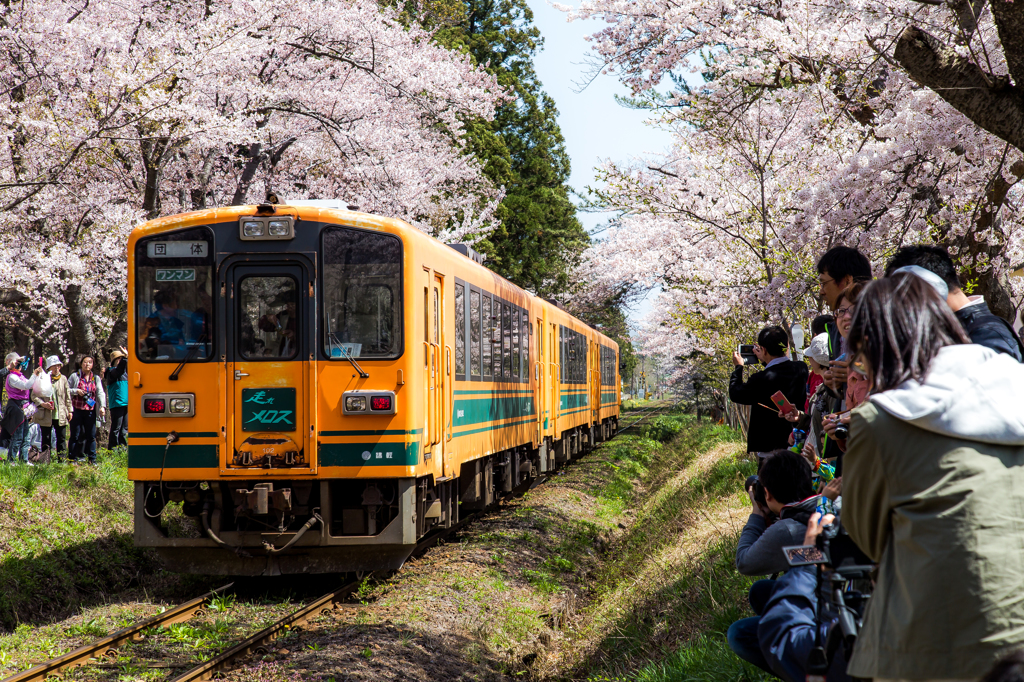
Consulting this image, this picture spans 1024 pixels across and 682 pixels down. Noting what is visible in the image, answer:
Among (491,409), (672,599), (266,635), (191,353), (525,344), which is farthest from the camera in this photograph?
(525,344)

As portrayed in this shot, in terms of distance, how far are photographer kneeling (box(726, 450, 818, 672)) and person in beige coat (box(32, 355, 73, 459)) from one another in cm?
1025

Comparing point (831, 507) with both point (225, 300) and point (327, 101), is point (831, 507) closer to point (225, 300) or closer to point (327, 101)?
point (225, 300)

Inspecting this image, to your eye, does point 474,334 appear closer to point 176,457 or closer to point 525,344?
point 525,344

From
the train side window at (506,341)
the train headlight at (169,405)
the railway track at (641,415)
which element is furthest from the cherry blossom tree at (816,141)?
the railway track at (641,415)

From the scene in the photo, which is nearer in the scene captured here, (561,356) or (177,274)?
(177,274)

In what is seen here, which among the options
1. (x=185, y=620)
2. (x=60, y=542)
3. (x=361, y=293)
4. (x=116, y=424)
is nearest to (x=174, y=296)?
(x=361, y=293)

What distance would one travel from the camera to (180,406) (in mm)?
6871

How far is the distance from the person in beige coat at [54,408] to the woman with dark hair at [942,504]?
37.0 feet

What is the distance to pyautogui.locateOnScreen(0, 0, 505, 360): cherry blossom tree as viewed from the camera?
10703 millimetres

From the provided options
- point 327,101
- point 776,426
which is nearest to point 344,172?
point 327,101

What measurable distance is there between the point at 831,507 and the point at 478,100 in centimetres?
1638

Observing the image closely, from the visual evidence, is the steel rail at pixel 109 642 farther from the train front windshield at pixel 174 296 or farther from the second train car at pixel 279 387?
the train front windshield at pixel 174 296

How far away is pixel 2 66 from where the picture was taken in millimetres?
11508

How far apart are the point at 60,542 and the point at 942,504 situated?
26.9 feet
